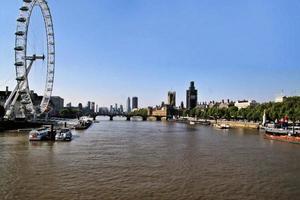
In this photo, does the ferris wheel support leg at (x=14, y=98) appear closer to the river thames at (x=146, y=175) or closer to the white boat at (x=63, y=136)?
the white boat at (x=63, y=136)

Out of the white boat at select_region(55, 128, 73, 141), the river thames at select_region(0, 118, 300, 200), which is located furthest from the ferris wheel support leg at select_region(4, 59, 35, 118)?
the river thames at select_region(0, 118, 300, 200)

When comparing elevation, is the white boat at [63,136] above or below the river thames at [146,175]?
above

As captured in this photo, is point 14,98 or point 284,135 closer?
point 284,135

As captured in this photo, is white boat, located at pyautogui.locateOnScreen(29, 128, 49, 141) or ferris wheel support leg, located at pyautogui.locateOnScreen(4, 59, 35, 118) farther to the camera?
ferris wheel support leg, located at pyautogui.locateOnScreen(4, 59, 35, 118)

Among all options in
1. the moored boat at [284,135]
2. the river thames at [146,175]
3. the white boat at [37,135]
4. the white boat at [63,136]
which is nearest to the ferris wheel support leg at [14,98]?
the white boat at [63,136]

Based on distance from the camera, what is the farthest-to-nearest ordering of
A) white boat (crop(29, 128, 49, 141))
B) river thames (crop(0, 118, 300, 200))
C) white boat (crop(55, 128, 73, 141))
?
1. white boat (crop(55, 128, 73, 141))
2. white boat (crop(29, 128, 49, 141))
3. river thames (crop(0, 118, 300, 200))

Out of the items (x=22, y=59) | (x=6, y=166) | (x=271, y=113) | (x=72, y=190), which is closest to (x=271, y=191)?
(x=72, y=190)

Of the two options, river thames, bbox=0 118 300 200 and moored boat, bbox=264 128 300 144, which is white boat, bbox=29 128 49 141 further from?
moored boat, bbox=264 128 300 144

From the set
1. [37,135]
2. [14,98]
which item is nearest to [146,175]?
[37,135]

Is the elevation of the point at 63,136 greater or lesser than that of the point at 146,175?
greater

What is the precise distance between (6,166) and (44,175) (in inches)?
217

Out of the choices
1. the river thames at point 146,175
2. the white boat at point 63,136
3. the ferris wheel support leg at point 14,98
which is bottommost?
the river thames at point 146,175

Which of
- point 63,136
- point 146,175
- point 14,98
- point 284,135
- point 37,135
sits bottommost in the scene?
point 146,175

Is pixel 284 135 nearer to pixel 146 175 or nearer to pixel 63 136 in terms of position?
pixel 63 136
